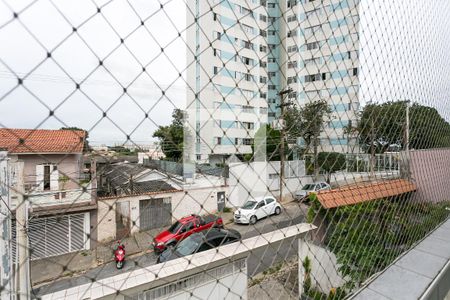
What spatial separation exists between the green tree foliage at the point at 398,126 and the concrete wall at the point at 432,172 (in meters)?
0.05

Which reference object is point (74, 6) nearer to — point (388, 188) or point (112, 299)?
point (112, 299)

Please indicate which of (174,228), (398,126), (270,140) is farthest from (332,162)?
(174,228)

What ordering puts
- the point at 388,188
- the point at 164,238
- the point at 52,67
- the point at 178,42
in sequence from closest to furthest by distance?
the point at 52,67 < the point at 178,42 < the point at 388,188 < the point at 164,238

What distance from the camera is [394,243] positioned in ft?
2.92

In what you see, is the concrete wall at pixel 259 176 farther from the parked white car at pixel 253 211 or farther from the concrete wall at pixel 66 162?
the concrete wall at pixel 66 162

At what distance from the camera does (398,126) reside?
3.82 feet

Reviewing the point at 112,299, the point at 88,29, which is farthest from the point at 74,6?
the point at 112,299

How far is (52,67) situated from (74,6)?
0.12 metres

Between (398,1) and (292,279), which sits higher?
(398,1)

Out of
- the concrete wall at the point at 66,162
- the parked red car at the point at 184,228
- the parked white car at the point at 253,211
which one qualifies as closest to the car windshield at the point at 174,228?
the parked red car at the point at 184,228

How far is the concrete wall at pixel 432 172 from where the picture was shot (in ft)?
4.40

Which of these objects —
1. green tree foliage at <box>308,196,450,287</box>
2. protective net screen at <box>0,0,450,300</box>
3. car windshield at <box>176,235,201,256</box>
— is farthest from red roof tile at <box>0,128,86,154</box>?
car windshield at <box>176,235,201,256</box>

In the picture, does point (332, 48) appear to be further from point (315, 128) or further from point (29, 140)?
point (29, 140)

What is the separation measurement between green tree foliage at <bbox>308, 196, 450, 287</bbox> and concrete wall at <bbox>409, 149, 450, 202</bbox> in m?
0.15
